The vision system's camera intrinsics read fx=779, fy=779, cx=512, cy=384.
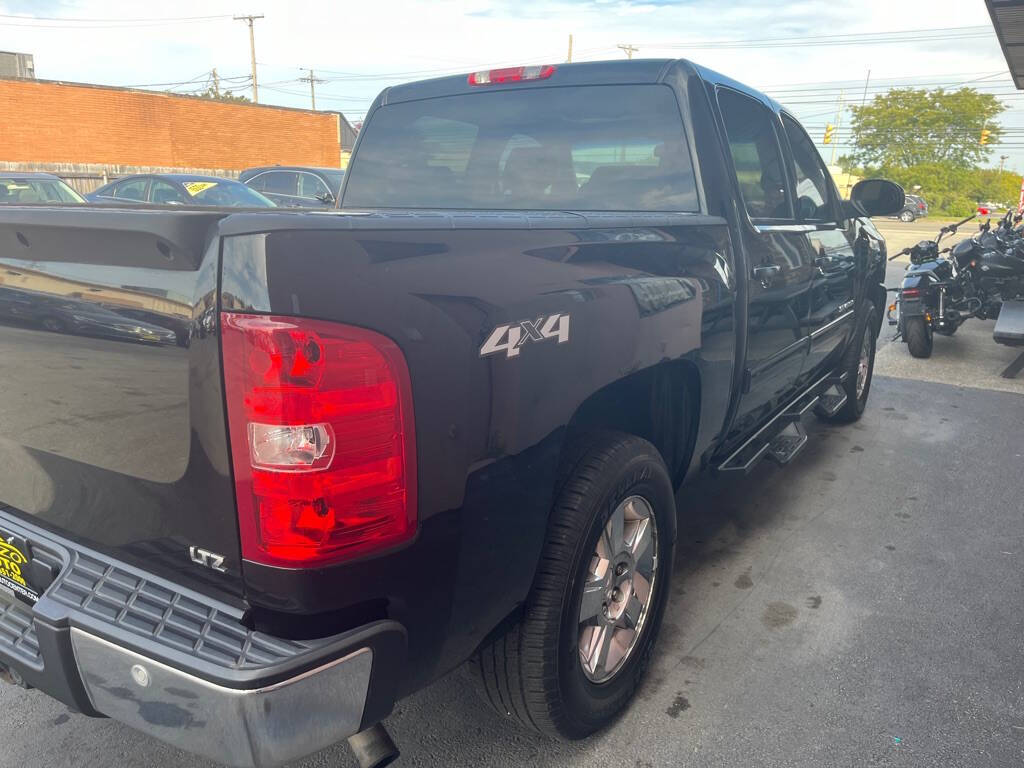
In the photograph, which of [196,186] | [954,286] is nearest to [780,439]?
[954,286]

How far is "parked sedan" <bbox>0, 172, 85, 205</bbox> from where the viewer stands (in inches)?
440

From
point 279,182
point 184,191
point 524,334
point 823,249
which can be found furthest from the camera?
point 279,182

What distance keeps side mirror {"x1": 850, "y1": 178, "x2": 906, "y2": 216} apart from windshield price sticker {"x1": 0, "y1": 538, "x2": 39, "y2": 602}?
169 inches

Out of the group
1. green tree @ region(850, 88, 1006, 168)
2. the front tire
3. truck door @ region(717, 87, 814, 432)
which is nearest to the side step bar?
truck door @ region(717, 87, 814, 432)

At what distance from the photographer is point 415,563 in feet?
5.22

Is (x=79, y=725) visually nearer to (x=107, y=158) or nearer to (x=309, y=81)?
(x=107, y=158)

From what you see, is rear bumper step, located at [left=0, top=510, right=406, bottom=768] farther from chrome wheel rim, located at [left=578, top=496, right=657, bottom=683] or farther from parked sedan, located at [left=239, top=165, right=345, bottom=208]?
parked sedan, located at [left=239, top=165, right=345, bottom=208]

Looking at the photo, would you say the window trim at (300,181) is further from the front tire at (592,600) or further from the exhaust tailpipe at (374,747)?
the exhaust tailpipe at (374,747)

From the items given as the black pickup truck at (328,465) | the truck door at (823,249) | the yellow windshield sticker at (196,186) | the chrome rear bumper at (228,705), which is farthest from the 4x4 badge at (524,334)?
the yellow windshield sticker at (196,186)

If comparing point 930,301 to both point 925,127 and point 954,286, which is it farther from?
point 925,127

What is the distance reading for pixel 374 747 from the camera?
1.81 meters

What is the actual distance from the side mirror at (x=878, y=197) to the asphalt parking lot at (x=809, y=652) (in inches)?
60.2

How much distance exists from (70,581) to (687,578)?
242 centimetres

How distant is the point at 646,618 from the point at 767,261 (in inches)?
58.0
